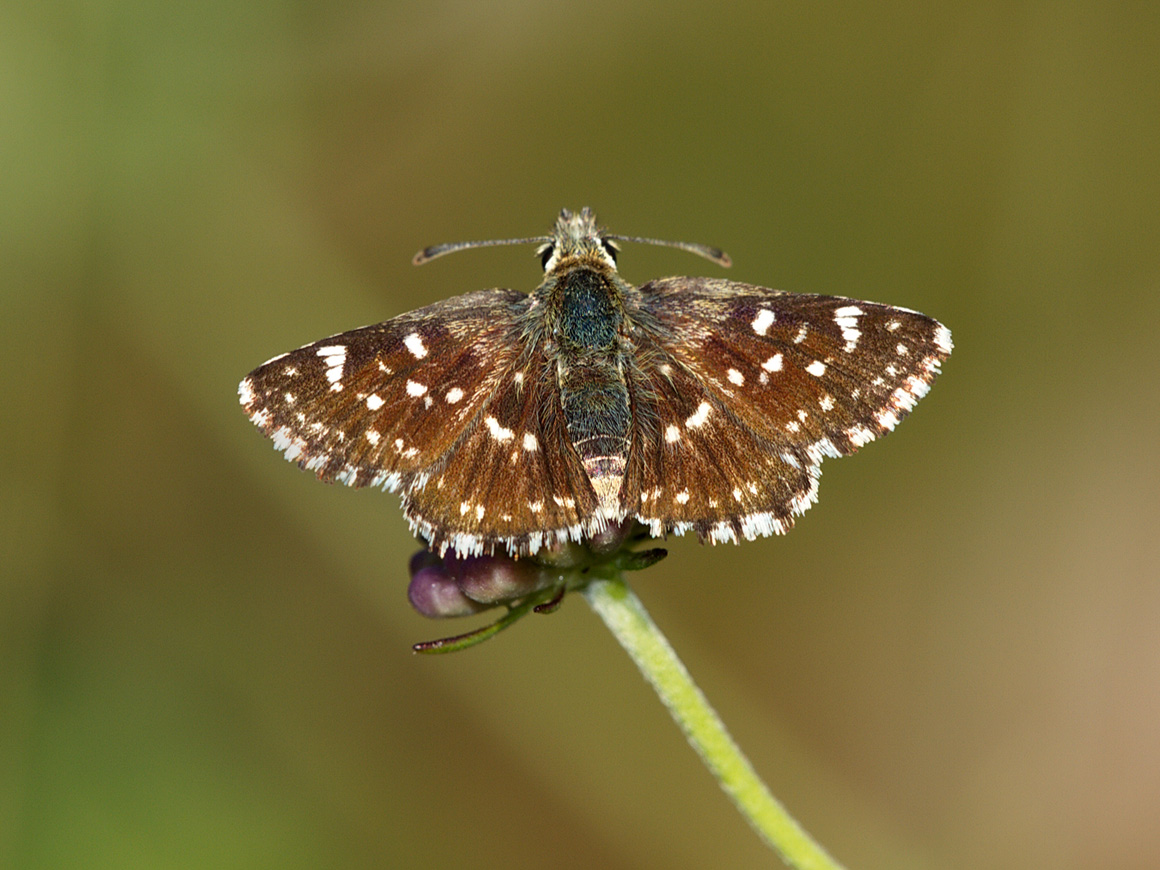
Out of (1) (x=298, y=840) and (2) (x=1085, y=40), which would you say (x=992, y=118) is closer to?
(2) (x=1085, y=40)

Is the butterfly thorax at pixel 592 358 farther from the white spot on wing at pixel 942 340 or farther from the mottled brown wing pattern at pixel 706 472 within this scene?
the white spot on wing at pixel 942 340

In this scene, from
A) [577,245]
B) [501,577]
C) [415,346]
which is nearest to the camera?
[501,577]

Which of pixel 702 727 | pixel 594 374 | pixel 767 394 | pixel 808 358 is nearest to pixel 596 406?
pixel 594 374

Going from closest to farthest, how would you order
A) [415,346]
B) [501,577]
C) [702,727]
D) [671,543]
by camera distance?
[702,727], [501,577], [415,346], [671,543]

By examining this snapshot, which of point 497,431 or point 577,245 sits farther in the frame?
point 577,245

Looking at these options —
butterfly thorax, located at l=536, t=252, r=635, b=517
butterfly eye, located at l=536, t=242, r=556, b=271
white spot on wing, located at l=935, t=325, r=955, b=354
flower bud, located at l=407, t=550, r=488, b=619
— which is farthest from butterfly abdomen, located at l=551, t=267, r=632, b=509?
white spot on wing, located at l=935, t=325, r=955, b=354

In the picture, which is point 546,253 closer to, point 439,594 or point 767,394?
point 767,394

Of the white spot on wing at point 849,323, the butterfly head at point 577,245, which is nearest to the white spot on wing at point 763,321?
the white spot on wing at point 849,323
